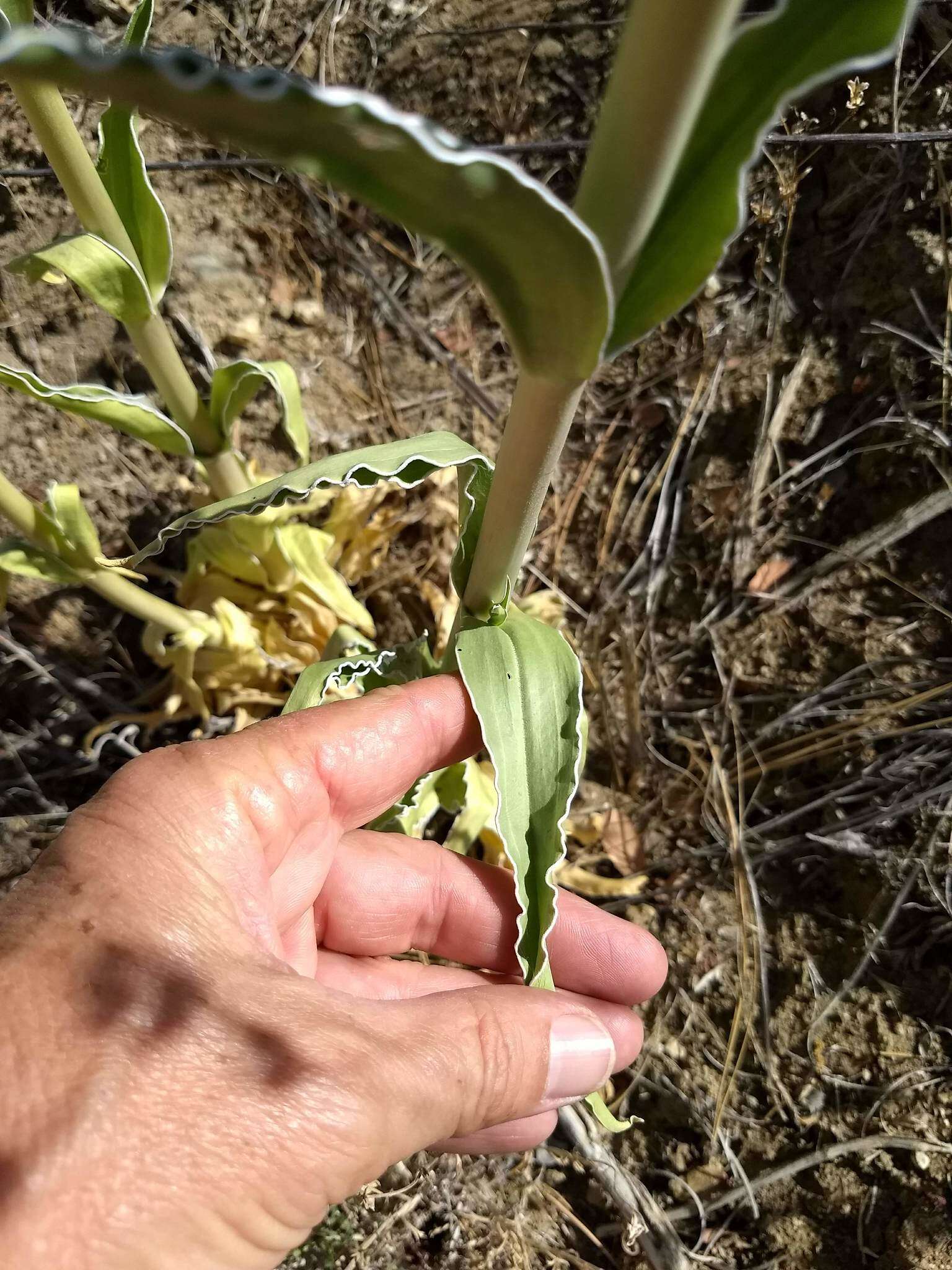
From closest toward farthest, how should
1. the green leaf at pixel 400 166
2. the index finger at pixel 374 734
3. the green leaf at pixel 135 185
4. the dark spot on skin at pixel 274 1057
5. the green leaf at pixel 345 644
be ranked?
the green leaf at pixel 400 166
the dark spot on skin at pixel 274 1057
the green leaf at pixel 135 185
the index finger at pixel 374 734
the green leaf at pixel 345 644

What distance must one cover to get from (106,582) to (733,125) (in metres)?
1.18

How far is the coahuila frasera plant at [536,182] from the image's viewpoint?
39 cm

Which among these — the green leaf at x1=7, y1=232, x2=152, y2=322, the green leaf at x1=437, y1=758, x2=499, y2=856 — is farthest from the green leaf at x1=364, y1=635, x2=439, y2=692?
the green leaf at x1=7, y1=232, x2=152, y2=322

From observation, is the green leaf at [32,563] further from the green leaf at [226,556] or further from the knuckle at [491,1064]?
the knuckle at [491,1064]

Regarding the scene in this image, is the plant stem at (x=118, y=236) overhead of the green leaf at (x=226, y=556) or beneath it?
overhead

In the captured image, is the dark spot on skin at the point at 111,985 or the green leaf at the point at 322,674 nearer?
the dark spot on skin at the point at 111,985

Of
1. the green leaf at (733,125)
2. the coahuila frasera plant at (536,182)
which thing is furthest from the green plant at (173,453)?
the green leaf at (733,125)

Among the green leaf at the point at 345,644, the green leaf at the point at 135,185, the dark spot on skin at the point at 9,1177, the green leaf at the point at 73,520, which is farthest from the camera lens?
the green leaf at the point at 345,644

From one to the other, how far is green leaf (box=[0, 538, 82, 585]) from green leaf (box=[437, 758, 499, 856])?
2.47ft

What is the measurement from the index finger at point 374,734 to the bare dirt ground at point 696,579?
0.72m

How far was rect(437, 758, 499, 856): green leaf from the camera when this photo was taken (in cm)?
159

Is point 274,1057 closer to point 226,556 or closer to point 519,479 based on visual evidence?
point 519,479

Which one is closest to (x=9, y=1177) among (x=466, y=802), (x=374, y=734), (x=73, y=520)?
(x=374, y=734)

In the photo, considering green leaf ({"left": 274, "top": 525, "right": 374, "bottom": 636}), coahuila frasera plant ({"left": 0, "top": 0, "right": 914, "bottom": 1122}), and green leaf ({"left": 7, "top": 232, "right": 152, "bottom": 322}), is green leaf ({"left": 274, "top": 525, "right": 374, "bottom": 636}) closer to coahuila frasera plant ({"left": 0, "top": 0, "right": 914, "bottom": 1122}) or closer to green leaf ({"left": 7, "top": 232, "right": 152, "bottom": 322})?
green leaf ({"left": 7, "top": 232, "right": 152, "bottom": 322})
